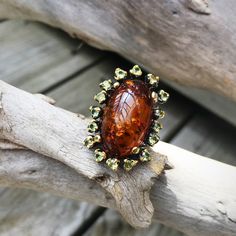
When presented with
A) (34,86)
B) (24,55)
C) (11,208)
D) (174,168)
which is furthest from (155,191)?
(24,55)

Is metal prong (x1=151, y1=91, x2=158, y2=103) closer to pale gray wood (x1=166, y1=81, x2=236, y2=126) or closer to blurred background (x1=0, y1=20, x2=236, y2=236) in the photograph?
blurred background (x1=0, y1=20, x2=236, y2=236)

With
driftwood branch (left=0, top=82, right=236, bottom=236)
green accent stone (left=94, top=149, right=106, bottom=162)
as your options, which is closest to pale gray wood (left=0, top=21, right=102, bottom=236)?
driftwood branch (left=0, top=82, right=236, bottom=236)

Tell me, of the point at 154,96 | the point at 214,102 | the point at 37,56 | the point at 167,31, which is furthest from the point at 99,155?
the point at 37,56

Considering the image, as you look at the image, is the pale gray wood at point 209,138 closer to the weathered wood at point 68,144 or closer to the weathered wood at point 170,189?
the weathered wood at point 170,189

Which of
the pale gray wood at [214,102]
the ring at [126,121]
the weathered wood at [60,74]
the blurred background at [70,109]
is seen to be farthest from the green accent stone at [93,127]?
the pale gray wood at [214,102]

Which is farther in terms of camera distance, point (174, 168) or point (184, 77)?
point (184, 77)

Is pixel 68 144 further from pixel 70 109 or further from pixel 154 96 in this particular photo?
pixel 70 109

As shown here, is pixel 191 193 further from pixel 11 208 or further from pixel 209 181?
pixel 11 208
